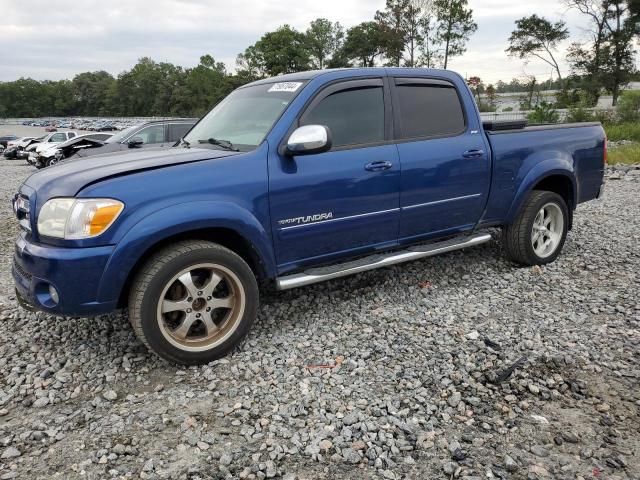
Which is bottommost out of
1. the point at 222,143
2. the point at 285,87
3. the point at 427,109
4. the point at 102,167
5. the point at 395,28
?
the point at 102,167

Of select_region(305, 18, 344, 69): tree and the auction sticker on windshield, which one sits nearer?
the auction sticker on windshield

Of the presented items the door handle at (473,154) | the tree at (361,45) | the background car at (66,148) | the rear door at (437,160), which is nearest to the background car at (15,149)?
the background car at (66,148)

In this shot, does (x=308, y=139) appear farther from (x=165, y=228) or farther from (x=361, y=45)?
(x=361, y=45)

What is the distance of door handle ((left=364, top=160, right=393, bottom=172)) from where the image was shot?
381 cm

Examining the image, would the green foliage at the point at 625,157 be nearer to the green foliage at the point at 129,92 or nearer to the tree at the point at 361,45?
the tree at the point at 361,45

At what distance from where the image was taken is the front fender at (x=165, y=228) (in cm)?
300

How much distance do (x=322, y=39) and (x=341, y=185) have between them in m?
83.8

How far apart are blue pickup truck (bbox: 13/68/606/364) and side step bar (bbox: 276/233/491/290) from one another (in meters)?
0.02

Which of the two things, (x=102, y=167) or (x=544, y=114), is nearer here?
(x=102, y=167)

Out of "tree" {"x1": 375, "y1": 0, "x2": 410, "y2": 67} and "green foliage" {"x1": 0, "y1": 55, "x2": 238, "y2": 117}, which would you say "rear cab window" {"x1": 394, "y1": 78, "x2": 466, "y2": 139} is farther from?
"green foliage" {"x1": 0, "y1": 55, "x2": 238, "y2": 117}

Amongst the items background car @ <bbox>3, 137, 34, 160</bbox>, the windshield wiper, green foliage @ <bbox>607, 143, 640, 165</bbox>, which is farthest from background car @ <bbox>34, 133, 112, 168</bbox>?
green foliage @ <bbox>607, 143, 640, 165</bbox>

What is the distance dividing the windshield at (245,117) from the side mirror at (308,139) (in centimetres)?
29

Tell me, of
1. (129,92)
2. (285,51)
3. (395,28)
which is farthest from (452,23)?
(129,92)

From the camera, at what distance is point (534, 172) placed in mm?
4844
